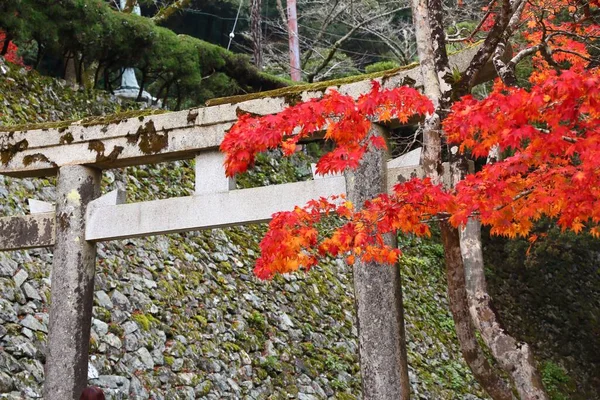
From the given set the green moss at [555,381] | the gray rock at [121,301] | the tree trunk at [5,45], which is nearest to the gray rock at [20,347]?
the gray rock at [121,301]

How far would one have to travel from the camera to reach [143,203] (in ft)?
21.4

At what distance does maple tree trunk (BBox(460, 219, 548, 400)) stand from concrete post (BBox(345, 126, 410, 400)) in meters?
0.65

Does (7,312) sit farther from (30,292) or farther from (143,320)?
(143,320)

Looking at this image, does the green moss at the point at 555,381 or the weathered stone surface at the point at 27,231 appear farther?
the green moss at the point at 555,381

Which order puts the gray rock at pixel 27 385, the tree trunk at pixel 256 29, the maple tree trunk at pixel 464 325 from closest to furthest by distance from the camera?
the maple tree trunk at pixel 464 325 → the gray rock at pixel 27 385 → the tree trunk at pixel 256 29

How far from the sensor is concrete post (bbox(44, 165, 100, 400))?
258 inches

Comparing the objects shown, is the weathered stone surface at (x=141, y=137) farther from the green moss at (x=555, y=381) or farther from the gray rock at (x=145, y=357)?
the green moss at (x=555, y=381)

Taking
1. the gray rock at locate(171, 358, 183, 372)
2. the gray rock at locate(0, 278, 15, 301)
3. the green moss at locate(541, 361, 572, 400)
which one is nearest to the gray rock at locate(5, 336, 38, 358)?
the gray rock at locate(0, 278, 15, 301)

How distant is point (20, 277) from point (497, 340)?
6435mm

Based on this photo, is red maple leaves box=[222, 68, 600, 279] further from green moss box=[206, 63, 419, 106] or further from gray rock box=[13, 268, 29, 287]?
gray rock box=[13, 268, 29, 287]

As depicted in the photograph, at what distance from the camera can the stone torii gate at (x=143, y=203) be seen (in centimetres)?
566

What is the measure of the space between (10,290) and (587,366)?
12780 millimetres

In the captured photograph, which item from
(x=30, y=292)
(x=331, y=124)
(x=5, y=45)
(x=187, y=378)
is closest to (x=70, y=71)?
(x=5, y=45)

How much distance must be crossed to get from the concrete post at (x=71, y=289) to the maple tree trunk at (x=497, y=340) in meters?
3.32
